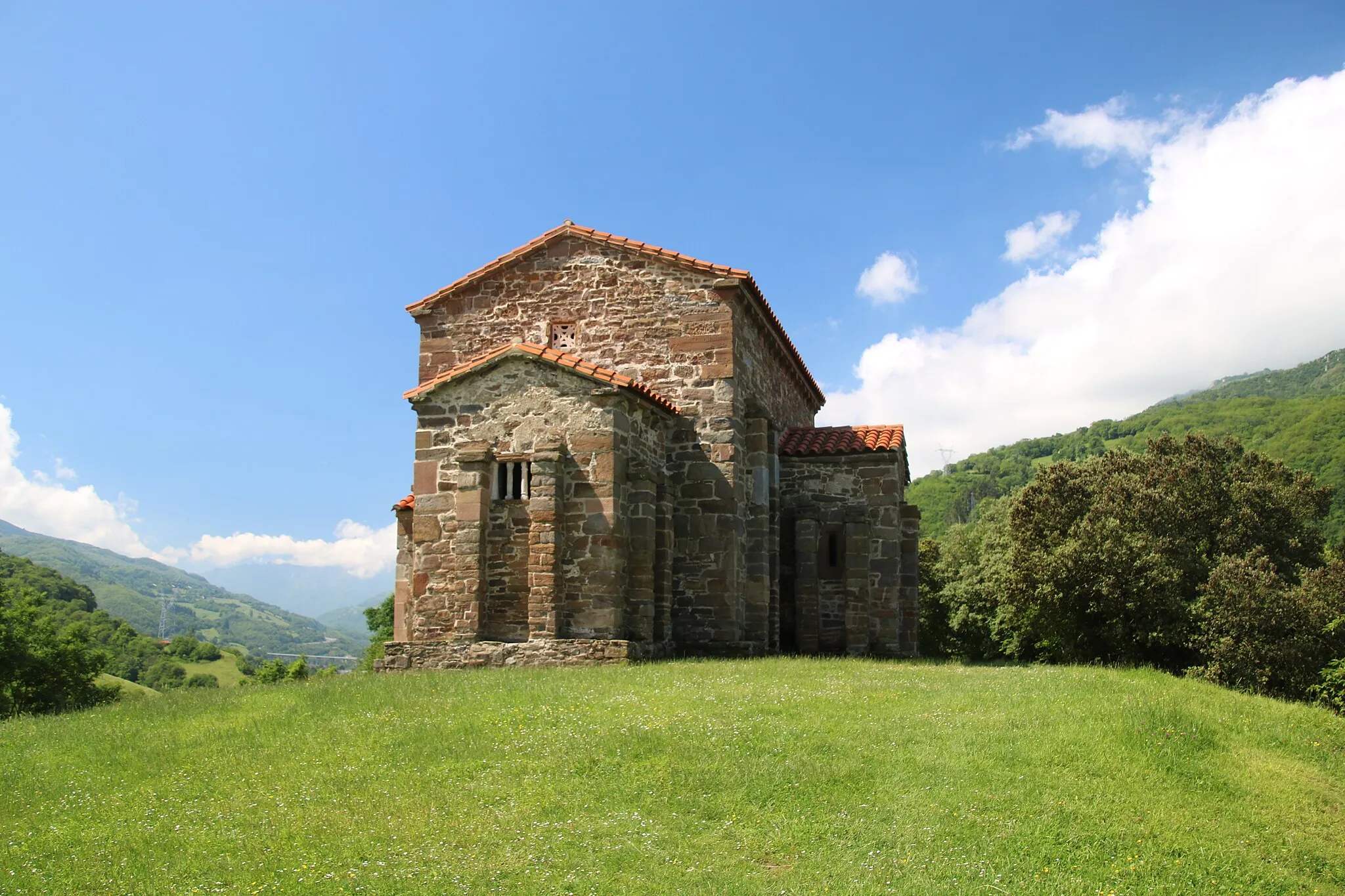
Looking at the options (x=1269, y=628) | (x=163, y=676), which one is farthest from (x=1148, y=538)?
(x=163, y=676)

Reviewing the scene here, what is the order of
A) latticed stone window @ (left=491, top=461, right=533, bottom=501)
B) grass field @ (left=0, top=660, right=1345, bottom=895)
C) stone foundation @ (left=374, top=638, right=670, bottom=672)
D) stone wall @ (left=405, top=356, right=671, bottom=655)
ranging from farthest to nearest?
latticed stone window @ (left=491, top=461, right=533, bottom=501) < stone wall @ (left=405, top=356, right=671, bottom=655) < stone foundation @ (left=374, top=638, right=670, bottom=672) < grass field @ (left=0, top=660, right=1345, bottom=895)

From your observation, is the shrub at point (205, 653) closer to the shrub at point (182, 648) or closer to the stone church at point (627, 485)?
the shrub at point (182, 648)

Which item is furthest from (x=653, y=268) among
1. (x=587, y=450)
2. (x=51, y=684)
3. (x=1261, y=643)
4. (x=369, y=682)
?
(x=51, y=684)

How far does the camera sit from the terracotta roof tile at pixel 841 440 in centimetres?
2130

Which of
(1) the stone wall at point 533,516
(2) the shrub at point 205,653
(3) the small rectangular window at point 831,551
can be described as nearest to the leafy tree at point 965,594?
(3) the small rectangular window at point 831,551

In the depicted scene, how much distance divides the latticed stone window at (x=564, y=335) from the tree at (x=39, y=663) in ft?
77.6

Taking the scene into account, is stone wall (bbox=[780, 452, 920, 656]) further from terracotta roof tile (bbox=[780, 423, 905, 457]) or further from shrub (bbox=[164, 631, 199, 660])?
shrub (bbox=[164, 631, 199, 660])

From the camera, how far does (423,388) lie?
17266 mm

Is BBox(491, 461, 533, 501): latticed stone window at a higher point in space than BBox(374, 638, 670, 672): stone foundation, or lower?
higher

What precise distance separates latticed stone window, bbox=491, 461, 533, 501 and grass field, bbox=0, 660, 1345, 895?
15.7ft

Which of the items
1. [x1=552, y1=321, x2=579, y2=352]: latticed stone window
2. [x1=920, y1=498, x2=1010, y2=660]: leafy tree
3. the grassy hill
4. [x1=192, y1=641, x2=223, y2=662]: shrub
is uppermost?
[x1=552, y1=321, x2=579, y2=352]: latticed stone window

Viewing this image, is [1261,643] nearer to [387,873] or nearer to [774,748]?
[774,748]

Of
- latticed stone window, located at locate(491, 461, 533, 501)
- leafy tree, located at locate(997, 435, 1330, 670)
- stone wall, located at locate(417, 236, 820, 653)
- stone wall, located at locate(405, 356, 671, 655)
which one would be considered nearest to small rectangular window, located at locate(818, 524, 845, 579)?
stone wall, located at locate(417, 236, 820, 653)

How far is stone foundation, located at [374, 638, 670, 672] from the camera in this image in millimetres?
15672
